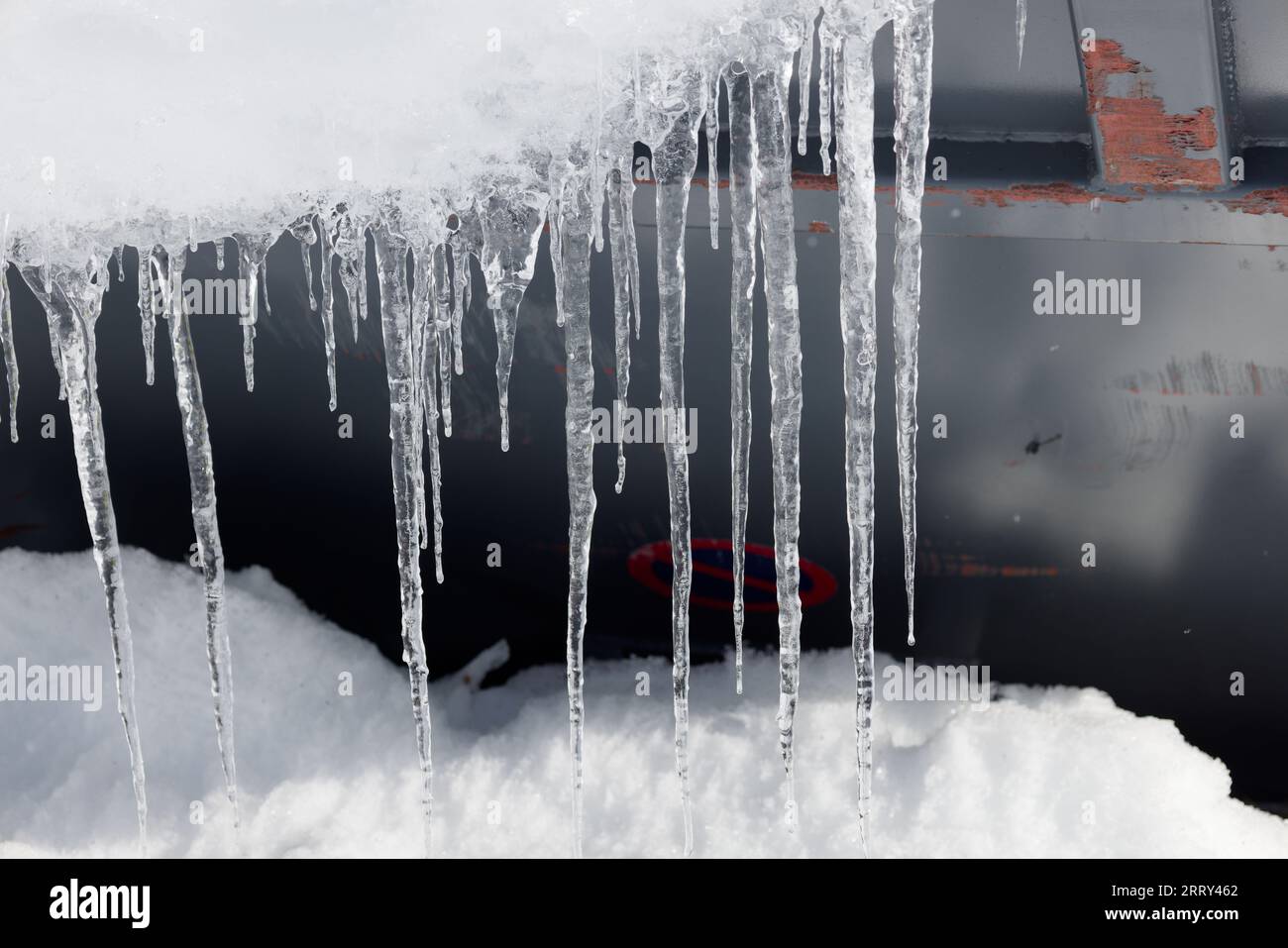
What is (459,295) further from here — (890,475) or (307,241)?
(890,475)

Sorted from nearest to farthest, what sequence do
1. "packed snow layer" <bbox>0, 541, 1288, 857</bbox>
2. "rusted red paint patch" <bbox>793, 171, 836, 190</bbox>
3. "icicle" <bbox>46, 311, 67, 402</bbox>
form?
"icicle" <bbox>46, 311, 67, 402</bbox>, "rusted red paint patch" <bbox>793, 171, 836, 190</bbox>, "packed snow layer" <bbox>0, 541, 1288, 857</bbox>

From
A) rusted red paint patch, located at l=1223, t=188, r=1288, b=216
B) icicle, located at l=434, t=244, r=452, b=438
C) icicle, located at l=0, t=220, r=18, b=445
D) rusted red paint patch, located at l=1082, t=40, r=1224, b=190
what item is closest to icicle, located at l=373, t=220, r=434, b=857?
icicle, located at l=434, t=244, r=452, b=438

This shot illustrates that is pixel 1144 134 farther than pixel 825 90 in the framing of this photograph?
Yes

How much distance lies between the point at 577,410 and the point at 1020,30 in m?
1.10

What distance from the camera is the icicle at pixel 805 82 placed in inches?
62.2

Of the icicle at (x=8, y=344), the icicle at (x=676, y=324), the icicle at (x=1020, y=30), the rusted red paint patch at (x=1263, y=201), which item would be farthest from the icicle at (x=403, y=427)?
the rusted red paint patch at (x=1263, y=201)

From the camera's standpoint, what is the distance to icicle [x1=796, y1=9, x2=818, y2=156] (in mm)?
1581

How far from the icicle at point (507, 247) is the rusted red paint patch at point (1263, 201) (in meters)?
1.30

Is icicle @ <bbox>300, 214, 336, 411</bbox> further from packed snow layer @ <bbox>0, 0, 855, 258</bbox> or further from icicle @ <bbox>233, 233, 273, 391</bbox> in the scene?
packed snow layer @ <bbox>0, 0, 855, 258</bbox>

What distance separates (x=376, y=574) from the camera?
2.42 meters

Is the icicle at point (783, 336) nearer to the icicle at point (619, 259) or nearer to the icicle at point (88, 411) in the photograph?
the icicle at point (619, 259)

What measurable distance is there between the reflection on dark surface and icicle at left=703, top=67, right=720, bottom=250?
117mm

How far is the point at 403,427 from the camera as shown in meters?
1.82

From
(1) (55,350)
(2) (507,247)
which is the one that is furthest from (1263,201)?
(1) (55,350)
